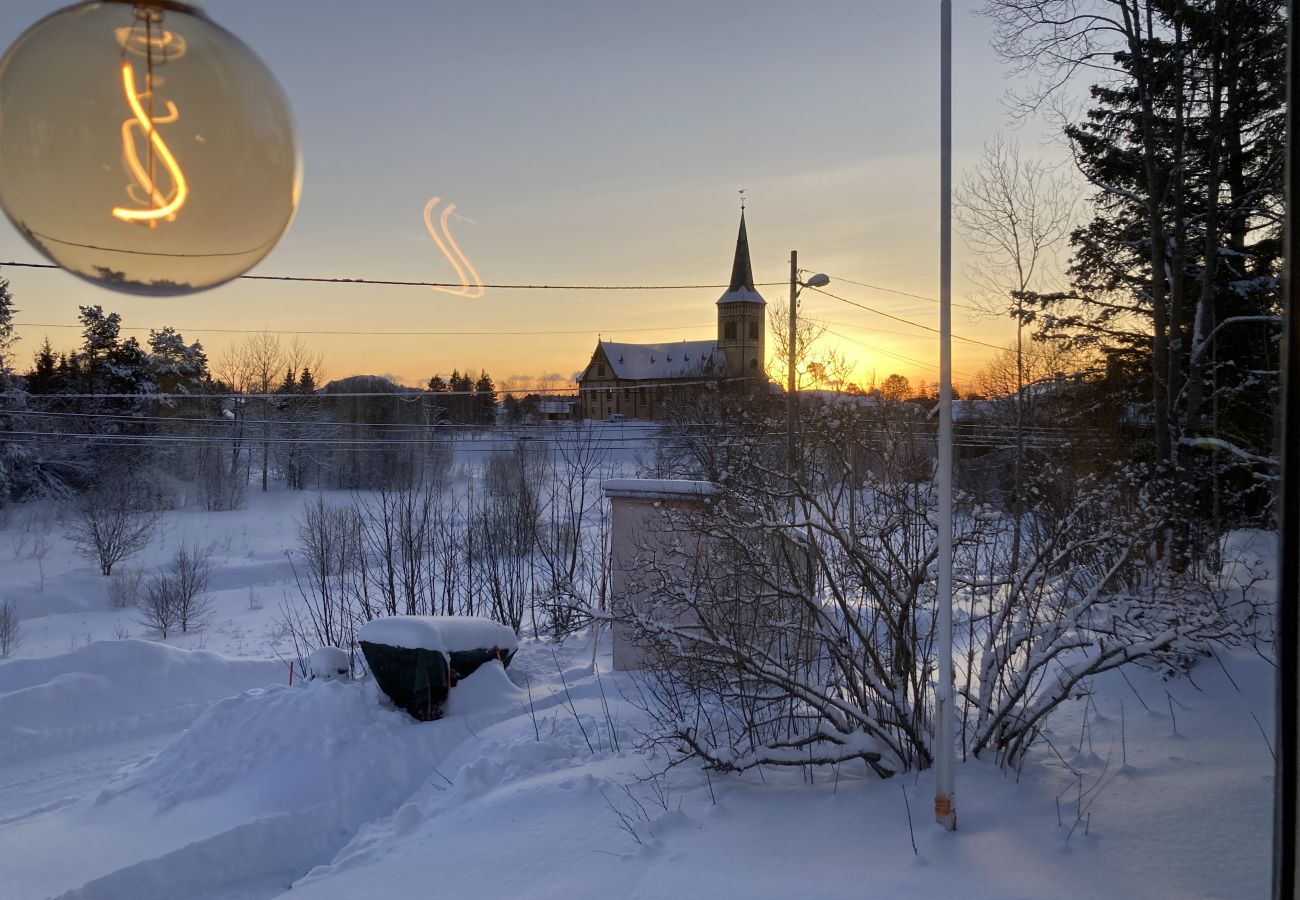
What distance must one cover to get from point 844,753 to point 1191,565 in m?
4.76

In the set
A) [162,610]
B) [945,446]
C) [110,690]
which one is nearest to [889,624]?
[945,446]

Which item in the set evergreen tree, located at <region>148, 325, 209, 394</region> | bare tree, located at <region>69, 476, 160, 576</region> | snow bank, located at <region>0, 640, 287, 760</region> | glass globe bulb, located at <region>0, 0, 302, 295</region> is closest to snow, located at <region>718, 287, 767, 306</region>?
evergreen tree, located at <region>148, 325, 209, 394</region>

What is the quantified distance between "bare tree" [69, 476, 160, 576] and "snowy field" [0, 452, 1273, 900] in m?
16.5

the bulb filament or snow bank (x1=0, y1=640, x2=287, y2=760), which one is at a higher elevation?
the bulb filament

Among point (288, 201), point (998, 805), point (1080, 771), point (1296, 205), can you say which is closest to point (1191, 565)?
point (1080, 771)

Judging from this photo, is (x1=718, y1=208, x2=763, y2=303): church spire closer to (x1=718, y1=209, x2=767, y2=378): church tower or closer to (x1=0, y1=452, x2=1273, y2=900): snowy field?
(x1=718, y1=209, x2=767, y2=378): church tower

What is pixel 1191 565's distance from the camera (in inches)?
319

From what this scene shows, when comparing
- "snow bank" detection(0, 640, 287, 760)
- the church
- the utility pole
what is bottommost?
"snow bank" detection(0, 640, 287, 760)

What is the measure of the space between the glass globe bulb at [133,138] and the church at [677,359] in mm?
56613

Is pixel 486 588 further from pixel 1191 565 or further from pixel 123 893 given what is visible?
pixel 1191 565

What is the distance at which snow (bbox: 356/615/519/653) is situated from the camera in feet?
32.0

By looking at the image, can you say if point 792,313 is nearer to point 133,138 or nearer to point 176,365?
point 133,138

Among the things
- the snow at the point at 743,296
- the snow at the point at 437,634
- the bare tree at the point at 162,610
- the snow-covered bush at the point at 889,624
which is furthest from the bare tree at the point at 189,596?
the snow at the point at 743,296

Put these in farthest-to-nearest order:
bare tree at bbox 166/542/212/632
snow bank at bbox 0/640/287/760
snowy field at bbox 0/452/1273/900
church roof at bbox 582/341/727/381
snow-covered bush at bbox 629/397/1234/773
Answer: church roof at bbox 582/341/727/381, bare tree at bbox 166/542/212/632, snow bank at bbox 0/640/287/760, snow-covered bush at bbox 629/397/1234/773, snowy field at bbox 0/452/1273/900
